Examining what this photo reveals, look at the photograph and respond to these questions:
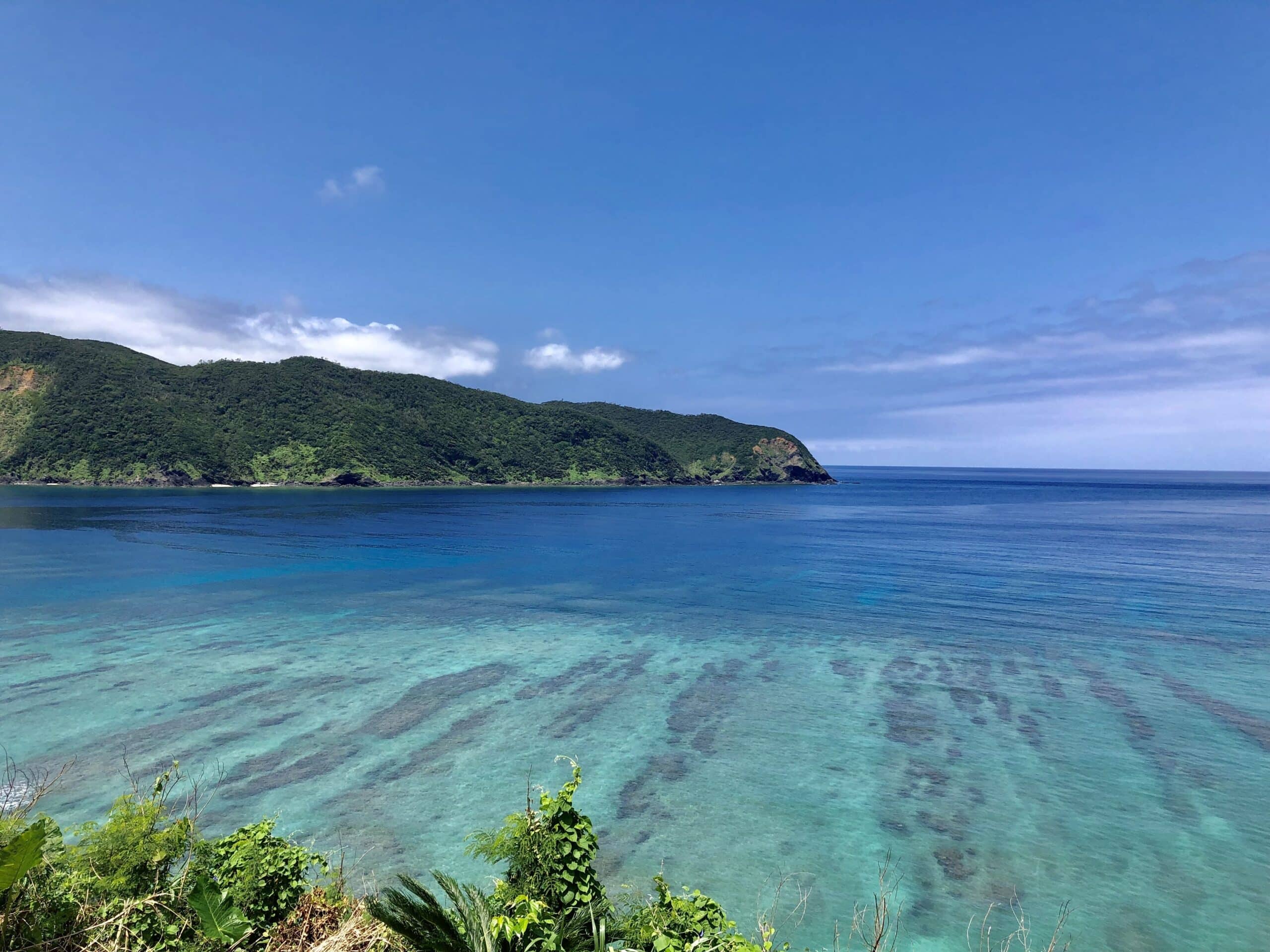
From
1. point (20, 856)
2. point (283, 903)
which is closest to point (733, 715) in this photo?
point (283, 903)

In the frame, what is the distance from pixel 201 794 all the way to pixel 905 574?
49.5m

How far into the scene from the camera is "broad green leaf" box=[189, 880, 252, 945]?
765 centimetres

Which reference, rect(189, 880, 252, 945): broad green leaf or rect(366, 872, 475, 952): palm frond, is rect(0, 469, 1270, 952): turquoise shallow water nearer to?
rect(189, 880, 252, 945): broad green leaf

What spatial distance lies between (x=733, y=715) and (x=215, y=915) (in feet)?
55.7

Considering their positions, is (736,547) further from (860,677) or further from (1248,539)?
(1248,539)

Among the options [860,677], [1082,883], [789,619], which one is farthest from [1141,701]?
[789,619]

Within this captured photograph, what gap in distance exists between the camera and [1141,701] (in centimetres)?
2336

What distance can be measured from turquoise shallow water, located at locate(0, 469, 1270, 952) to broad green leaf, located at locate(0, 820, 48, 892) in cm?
829

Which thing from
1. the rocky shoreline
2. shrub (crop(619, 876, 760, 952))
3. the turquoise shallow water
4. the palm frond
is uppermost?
the rocky shoreline

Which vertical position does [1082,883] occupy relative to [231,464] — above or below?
below

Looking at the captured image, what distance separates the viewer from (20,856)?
243 inches

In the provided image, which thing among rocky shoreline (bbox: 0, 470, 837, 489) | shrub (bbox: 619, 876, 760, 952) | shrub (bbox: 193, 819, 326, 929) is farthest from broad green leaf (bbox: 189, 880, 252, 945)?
rocky shoreline (bbox: 0, 470, 837, 489)

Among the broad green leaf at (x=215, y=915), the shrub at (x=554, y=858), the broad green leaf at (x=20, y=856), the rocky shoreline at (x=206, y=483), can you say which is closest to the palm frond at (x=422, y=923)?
the shrub at (x=554, y=858)

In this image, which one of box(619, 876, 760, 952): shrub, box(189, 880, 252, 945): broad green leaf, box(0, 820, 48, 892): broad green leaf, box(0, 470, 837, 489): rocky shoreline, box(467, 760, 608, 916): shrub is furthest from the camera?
box(0, 470, 837, 489): rocky shoreline
